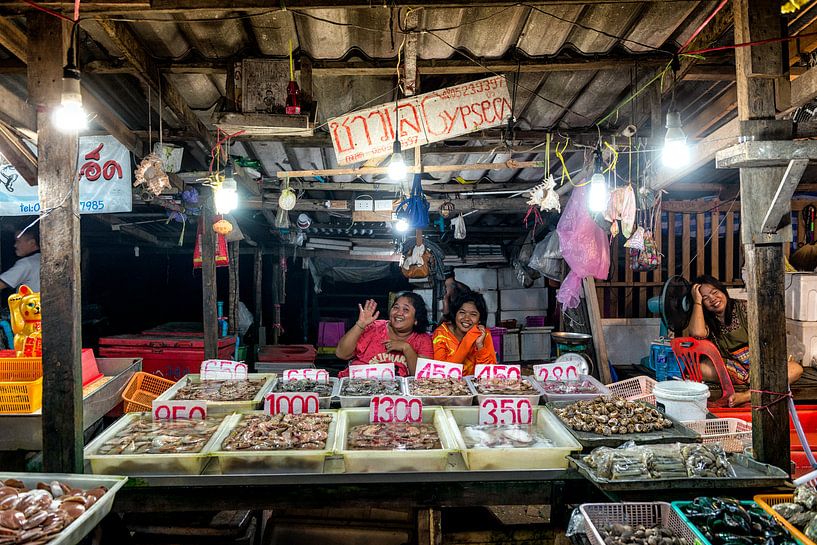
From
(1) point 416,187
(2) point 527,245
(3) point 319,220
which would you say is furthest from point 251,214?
(2) point 527,245

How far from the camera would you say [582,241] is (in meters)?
6.23

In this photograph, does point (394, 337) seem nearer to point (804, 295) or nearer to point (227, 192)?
point (227, 192)

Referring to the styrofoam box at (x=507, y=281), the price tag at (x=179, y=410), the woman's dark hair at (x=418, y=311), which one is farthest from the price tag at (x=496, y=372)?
the styrofoam box at (x=507, y=281)

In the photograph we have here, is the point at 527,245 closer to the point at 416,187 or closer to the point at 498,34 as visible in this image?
the point at 416,187

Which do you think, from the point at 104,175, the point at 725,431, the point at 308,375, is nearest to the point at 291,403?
the point at 308,375

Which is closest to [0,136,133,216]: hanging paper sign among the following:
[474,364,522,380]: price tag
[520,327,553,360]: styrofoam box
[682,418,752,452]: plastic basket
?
[474,364,522,380]: price tag

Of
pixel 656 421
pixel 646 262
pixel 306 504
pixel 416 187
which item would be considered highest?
pixel 416 187

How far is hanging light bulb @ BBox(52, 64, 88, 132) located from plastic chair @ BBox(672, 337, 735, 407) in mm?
6546

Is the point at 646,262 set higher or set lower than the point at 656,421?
higher

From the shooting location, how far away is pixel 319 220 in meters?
11.4

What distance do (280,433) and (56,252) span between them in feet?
6.32

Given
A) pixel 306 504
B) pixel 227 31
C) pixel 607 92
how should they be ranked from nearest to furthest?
1. pixel 306 504
2. pixel 227 31
3. pixel 607 92

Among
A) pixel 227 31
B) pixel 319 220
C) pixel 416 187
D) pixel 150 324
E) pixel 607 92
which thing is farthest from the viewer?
pixel 150 324

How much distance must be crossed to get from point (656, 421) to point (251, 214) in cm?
863
